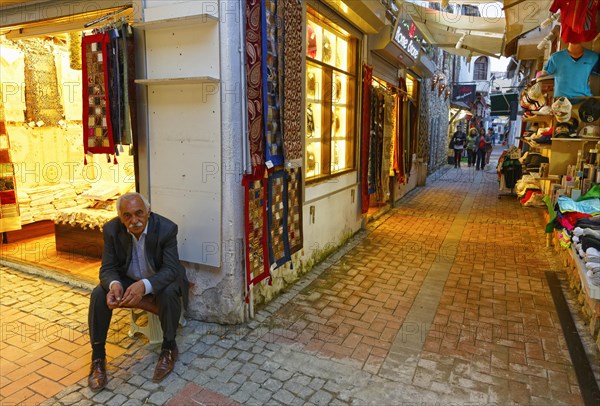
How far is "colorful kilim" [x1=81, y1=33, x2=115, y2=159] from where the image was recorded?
3.74 metres

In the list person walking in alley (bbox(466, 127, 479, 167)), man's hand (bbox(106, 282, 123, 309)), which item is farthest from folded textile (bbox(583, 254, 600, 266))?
person walking in alley (bbox(466, 127, 479, 167))

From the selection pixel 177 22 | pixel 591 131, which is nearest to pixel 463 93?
pixel 591 131

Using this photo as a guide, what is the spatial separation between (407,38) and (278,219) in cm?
532

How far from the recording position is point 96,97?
151 inches

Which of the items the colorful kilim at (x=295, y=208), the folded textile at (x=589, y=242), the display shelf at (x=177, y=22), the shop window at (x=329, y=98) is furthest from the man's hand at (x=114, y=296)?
the folded textile at (x=589, y=242)

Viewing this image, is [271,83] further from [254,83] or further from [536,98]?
[536,98]

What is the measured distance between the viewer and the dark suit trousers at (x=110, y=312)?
3.08 metres

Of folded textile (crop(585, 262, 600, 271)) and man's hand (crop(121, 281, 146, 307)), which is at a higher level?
folded textile (crop(585, 262, 600, 271))

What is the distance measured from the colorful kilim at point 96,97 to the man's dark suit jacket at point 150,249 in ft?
3.06

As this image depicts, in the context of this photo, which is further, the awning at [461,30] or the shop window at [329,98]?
the awning at [461,30]

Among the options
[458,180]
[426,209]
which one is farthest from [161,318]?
[458,180]

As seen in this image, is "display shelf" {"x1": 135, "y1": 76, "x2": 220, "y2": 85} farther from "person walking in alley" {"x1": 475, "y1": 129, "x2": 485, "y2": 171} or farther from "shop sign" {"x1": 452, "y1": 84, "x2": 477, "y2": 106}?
"shop sign" {"x1": 452, "y1": 84, "x2": 477, "y2": 106}

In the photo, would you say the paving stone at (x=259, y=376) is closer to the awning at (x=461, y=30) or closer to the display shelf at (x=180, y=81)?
the display shelf at (x=180, y=81)

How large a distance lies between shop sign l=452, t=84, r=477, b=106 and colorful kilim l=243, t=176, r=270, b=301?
17090 millimetres
